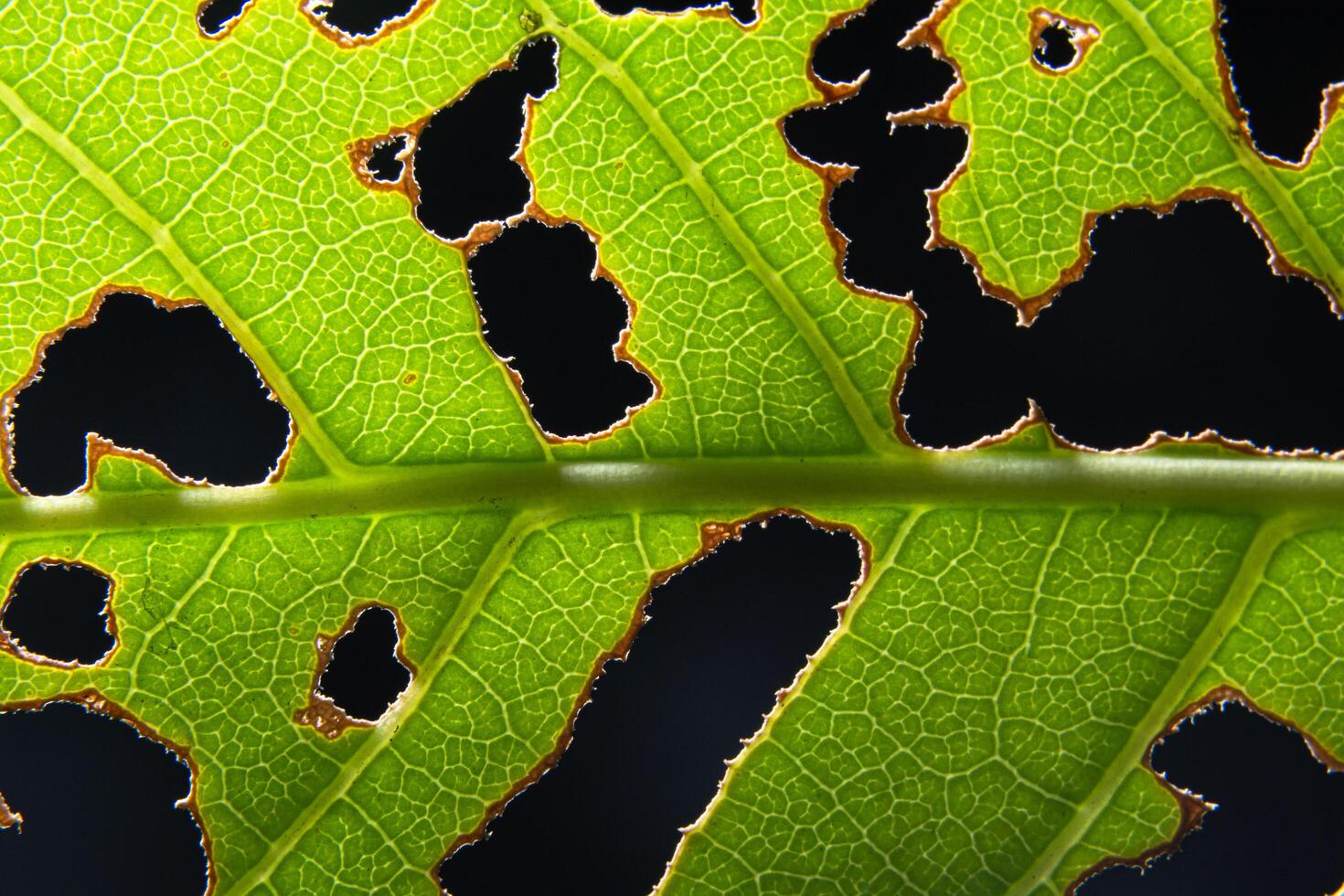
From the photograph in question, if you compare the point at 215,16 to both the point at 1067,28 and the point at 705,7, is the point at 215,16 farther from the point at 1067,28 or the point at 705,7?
the point at 1067,28

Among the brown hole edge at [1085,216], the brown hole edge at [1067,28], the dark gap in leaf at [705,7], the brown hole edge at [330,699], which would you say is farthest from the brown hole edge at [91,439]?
the brown hole edge at [1067,28]

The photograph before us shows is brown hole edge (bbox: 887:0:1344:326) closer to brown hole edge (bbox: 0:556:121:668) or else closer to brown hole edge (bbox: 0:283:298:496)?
brown hole edge (bbox: 0:283:298:496)

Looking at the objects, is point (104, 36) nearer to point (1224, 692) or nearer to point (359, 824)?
point (359, 824)

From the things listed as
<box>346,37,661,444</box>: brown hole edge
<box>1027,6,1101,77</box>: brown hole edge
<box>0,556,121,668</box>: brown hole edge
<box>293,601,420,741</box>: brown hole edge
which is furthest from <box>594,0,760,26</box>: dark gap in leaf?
<box>0,556,121,668</box>: brown hole edge

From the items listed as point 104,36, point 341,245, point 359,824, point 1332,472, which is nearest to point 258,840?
point 359,824

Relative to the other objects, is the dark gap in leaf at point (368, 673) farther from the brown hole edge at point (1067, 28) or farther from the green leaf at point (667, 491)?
the brown hole edge at point (1067, 28)
